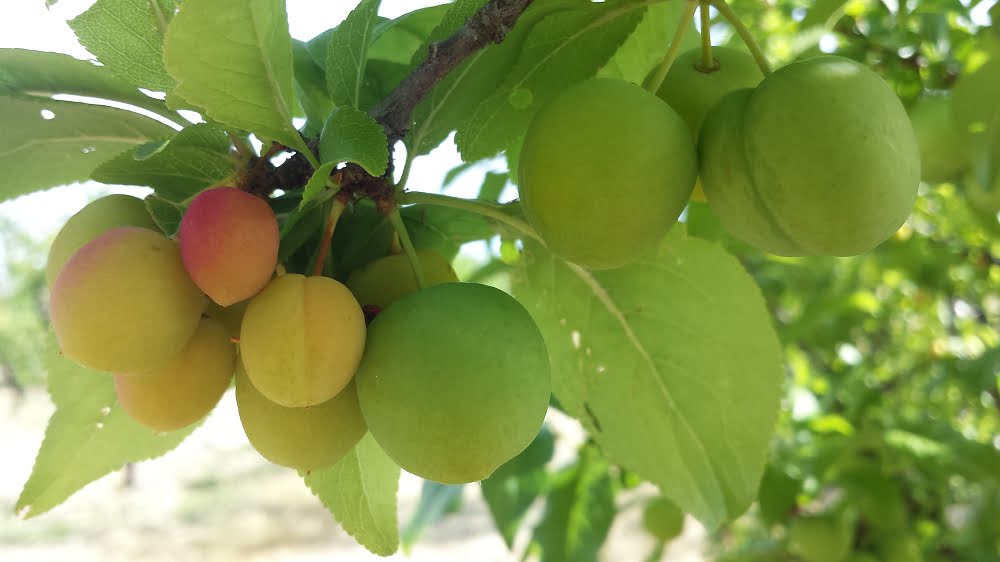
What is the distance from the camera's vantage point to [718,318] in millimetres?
823

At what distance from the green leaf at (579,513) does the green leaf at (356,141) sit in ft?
4.90

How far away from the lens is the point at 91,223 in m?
0.67

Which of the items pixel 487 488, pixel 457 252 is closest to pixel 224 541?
pixel 487 488

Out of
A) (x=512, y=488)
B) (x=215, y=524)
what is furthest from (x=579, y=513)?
(x=215, y=524)

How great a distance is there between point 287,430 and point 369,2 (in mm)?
379

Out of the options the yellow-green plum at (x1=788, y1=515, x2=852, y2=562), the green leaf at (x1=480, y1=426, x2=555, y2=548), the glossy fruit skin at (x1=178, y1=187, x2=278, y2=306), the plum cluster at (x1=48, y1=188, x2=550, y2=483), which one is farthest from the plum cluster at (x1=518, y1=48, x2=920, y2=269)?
the yellow-green plum at (x1=788, y1=515, x2=852, y2=562)

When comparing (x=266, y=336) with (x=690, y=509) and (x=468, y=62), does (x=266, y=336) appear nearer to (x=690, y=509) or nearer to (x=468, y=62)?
(x=468, y=62)

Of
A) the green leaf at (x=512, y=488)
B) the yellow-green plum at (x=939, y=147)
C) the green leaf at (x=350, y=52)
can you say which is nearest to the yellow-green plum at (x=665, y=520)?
the green leaf at (x=512, y=488)

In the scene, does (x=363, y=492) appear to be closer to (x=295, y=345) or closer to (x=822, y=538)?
(x=295, y=345)

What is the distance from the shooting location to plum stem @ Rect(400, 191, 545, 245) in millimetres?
782

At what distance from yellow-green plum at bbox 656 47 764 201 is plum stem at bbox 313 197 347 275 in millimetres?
325

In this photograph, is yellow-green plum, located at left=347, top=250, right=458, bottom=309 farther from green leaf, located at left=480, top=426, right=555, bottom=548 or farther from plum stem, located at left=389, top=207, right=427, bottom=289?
green leaf, located at left=480, top=426, right=555, bottom=548

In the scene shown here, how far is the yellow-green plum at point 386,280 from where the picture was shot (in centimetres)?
74

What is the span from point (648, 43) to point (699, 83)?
0.22 m
